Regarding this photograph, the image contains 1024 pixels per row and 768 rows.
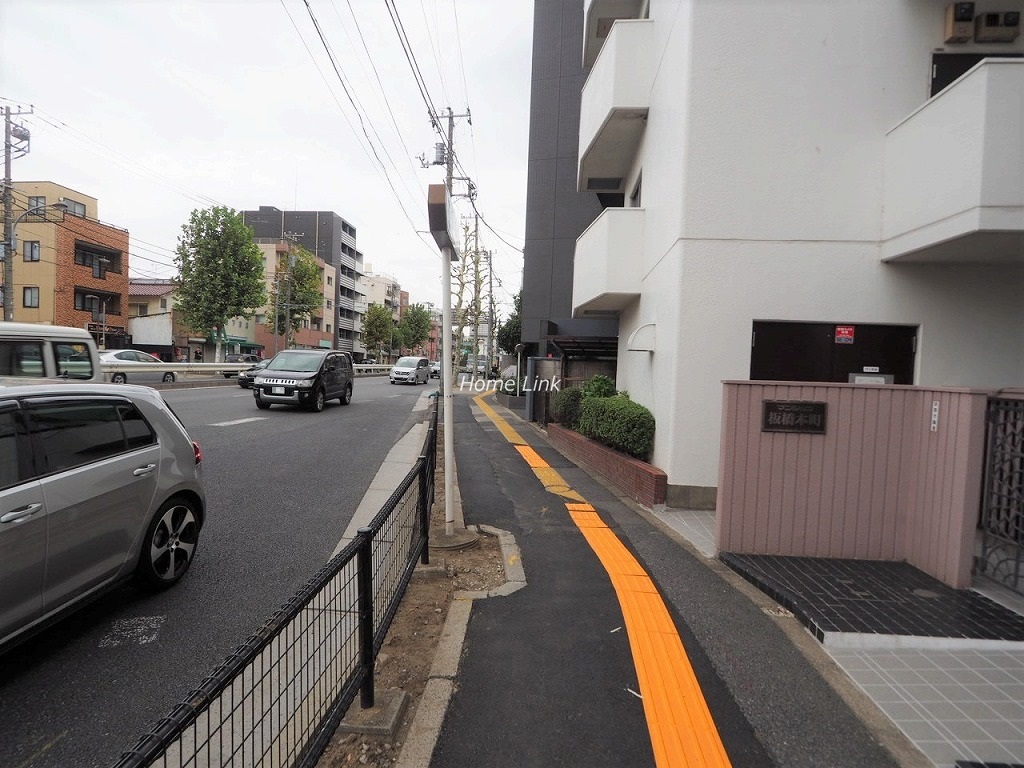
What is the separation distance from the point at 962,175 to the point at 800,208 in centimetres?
156

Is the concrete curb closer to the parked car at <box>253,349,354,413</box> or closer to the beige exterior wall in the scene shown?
the beige exterior wall

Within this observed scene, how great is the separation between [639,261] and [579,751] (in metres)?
7.78

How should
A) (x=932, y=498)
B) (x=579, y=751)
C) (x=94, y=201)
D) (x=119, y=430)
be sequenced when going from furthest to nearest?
(x=94, y=201)
(x=932, y=498)
(x=119, y=430)
(x=579, y=751)

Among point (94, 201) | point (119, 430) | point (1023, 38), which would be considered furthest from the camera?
point (94, 201)

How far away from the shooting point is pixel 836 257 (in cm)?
659

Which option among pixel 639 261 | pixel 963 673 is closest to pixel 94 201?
pixel 639 261

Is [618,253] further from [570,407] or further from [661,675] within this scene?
[661,675]

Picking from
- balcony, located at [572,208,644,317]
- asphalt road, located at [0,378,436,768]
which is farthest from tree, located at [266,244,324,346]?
asphalt road, located at [0,378,436,768]

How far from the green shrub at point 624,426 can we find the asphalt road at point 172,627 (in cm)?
363

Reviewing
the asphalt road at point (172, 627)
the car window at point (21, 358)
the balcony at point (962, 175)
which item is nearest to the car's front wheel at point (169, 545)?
the asphalt road at point (172, 627)

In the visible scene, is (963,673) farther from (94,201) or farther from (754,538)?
(94,201)

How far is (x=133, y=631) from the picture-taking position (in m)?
3.46

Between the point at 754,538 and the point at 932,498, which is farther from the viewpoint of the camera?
the point at 754,538

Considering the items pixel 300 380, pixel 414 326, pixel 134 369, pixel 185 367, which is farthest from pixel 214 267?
pixel 414 326
